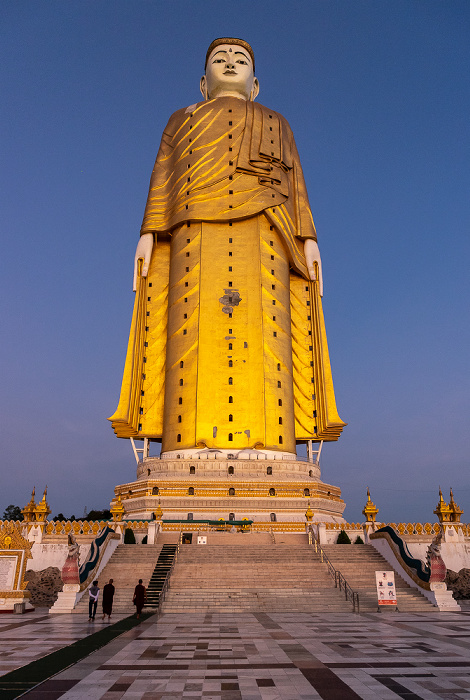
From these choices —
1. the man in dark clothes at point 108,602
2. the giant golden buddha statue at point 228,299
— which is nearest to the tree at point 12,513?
the giant golden buddha statue at point 228,299

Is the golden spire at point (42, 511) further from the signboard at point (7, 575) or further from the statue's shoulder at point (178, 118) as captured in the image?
the statue's shoulder at point (178, 118)

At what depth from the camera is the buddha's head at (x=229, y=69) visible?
47.7m

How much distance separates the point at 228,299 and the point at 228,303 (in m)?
0.31

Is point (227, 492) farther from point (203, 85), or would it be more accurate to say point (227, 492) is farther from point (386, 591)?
point (203, 85)

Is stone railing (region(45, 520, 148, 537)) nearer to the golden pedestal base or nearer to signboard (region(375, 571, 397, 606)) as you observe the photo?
the golden pedestal base

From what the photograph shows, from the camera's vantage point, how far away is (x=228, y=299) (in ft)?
130

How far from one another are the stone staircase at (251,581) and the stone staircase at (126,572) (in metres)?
1.01

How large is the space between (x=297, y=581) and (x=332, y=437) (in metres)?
22.9

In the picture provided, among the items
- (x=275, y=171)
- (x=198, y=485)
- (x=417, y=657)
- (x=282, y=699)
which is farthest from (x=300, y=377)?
(x=282, y=699)

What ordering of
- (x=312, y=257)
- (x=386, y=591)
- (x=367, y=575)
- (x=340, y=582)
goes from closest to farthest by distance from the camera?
(x=386, y=591) < (x=340, y=582) < (x=367, y=575) < (x=312, y=257)

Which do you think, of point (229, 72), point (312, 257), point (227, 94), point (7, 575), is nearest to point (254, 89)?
point (229, 72)

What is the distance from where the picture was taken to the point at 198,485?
106ft

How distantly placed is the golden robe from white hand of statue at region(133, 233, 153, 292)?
0.54 m

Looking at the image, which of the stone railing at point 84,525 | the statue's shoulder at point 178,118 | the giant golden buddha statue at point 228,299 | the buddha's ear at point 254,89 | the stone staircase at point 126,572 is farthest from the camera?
the buddha's ear at point 254,89
